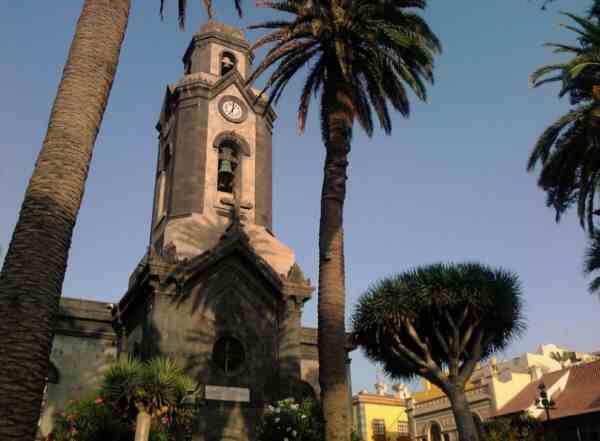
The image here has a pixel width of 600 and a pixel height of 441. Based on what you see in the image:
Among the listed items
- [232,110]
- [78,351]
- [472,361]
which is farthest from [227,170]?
[472,361]

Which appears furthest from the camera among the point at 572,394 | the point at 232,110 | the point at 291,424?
the point at 572,394

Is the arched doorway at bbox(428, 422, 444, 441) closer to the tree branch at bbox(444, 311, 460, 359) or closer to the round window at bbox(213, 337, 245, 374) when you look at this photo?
the tree branch at bbox(444, 311, 460, 359)

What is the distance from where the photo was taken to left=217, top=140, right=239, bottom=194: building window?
95.1ft

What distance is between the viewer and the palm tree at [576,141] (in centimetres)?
2274

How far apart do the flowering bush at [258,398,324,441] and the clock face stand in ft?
50.9

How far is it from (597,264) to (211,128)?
20.3 meters

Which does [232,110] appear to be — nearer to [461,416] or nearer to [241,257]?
[241,257]

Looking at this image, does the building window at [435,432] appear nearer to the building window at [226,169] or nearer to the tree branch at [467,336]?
the tree branch at [467,336]

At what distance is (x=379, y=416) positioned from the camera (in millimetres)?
59562

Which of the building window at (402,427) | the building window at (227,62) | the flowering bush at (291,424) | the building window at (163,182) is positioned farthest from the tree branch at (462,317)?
the building window at (402,427)

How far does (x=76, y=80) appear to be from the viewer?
10867 mm

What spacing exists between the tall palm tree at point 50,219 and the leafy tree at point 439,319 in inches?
748

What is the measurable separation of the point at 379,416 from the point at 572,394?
21343 millimetres

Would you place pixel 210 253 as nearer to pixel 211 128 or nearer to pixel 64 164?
pixel 211 128
